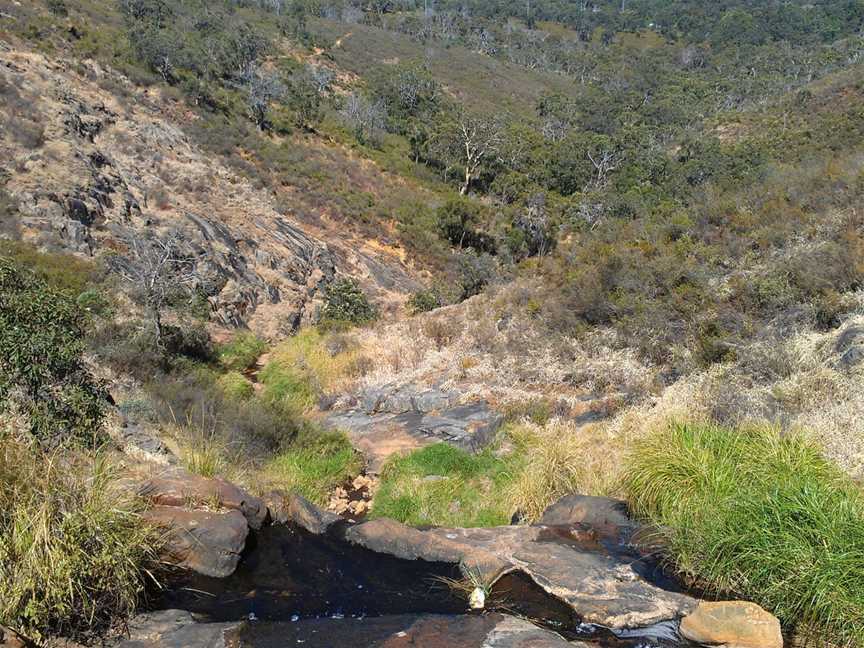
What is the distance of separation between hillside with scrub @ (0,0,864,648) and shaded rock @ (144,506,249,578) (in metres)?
0.03

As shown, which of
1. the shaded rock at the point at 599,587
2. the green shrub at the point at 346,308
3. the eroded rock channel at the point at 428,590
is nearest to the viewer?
the eroded rock channel at the point at 428,590

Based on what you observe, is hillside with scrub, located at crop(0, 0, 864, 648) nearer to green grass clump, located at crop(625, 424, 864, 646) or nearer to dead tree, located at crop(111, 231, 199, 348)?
green grass clump, located at crop(625, 424, 864, 646)

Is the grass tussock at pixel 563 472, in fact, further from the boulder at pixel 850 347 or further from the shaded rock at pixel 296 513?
the boulder at pixel 850 347

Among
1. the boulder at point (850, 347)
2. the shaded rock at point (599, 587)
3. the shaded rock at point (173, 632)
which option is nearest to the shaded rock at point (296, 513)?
the shaded rock at point (173, 632)

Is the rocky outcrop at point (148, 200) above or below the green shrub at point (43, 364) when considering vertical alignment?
below

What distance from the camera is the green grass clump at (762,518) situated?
13.8 ft

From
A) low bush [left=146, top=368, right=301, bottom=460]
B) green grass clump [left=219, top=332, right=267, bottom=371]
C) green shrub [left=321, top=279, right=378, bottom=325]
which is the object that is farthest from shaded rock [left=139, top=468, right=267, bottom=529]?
green shrub [left=321, top=279, right=378, bottom=325]

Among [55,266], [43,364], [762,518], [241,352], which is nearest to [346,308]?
[241,352]

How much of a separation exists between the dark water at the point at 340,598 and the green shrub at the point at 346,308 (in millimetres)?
11216

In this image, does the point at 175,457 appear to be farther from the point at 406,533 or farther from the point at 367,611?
the point at 367,611

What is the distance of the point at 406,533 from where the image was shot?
6.23 m

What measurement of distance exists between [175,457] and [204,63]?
113 feet

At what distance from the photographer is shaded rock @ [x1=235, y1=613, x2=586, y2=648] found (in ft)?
14.4

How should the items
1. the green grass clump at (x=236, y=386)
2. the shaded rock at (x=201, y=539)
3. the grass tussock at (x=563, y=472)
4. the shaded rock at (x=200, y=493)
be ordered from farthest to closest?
the green grass clump at (x=236, y=386) < the grass tussock at (x=563, y=472) < the shaded rock at (x=200, y=493) < the shaded rock at (x=201, y=539)
